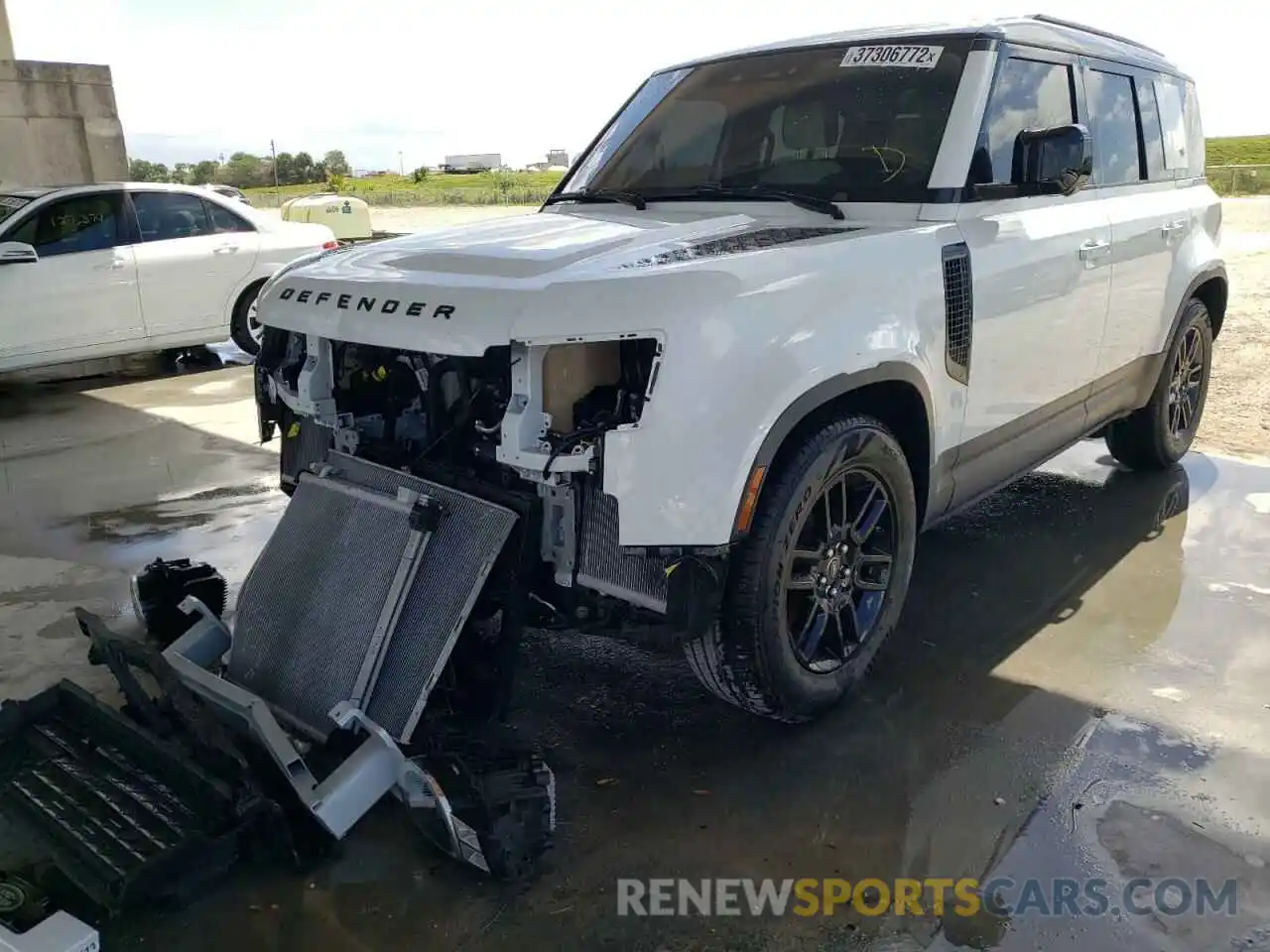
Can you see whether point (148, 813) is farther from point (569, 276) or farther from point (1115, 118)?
point (1115, 118)

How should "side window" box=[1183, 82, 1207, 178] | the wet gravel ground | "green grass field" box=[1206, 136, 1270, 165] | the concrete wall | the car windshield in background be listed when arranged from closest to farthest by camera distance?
the wet gravel ground → "side window" box=[1183, 82, 1207, 178] → the car windshield in background → the concrete wall → "green grass field" box=[1206, 136, 1270, 165]

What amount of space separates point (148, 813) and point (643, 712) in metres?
1.47

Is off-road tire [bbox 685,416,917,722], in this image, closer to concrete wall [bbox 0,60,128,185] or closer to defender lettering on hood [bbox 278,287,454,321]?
defender lettering on hood [bbox 278,287,454,321]

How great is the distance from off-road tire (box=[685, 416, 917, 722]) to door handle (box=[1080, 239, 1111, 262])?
4.81 ft

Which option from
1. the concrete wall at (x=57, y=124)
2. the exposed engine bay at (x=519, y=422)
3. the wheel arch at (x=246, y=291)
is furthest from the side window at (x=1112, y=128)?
the concrete wall at (x=57, y=124)

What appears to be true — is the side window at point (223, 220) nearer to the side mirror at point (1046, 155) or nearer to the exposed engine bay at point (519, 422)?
the exposed engine bay at point (519, 422)

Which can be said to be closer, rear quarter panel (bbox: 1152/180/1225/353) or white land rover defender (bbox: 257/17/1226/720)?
white land rover defender (bbox: 257/17/1226/720)

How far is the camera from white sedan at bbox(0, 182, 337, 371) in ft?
25.9

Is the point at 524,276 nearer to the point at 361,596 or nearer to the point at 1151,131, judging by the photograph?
the point at 361,596

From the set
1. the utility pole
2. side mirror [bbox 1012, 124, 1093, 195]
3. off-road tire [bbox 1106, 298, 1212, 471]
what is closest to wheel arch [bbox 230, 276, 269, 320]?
off-road tire [bbox 1106, 298, 1212, 471]

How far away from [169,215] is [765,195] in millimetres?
6782

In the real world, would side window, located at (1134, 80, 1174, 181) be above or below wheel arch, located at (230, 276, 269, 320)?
above

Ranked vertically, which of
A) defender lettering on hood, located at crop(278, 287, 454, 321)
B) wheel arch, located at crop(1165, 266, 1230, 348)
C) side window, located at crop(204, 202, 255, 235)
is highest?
defender lettering on hood, located at crop(278, 287, 454, 321)

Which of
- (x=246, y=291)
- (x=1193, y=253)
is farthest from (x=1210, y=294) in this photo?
(x=246, y=291)
